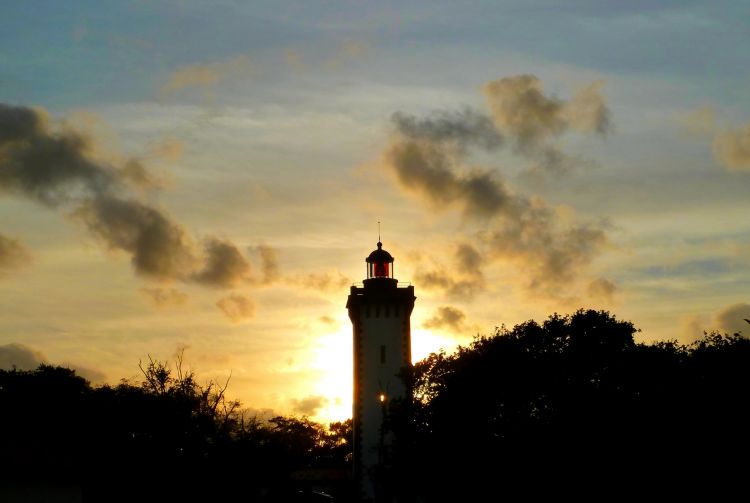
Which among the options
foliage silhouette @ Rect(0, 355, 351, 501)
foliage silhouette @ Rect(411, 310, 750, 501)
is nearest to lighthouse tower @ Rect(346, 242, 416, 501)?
foliage silhouette @ Rect(411, 310, 750, 501)

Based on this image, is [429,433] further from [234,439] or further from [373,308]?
[234,439]

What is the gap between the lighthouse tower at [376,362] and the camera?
6519 centimetres

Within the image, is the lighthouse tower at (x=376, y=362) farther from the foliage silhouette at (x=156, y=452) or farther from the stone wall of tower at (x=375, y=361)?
the foliage silhouette at (x=156, y=452)

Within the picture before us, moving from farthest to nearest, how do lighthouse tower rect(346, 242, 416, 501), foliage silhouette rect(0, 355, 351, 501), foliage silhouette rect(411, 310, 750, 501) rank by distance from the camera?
lighthouse tower rect(346, 242, 416, 501)
foliage silhouette rect(411, 310, 750, 501)
foliage silhouette rect(0, 355, 351, 501)

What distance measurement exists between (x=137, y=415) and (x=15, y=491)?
8.75 metres

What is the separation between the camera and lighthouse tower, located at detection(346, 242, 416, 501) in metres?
65.2

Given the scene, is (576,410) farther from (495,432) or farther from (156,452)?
(156,452)

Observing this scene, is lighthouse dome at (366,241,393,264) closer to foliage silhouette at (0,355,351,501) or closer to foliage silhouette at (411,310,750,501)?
foliage silhouette at (411,310,750,501)

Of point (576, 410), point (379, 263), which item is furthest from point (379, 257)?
point (576, 410)

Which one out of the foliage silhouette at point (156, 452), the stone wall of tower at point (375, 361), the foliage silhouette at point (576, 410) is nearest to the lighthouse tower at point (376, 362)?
the stone wall of tower at point (375, 361)

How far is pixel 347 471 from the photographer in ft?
276

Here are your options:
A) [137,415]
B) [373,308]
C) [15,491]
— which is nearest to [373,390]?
[373,308]

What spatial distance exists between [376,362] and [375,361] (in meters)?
0.12


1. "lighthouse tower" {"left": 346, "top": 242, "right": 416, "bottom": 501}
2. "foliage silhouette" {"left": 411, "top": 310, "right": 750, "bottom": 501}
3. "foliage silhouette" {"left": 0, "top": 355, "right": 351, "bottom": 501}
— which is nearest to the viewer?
"foliage silhouette" {"left": 0, "top": 355, "right": 351, "bottom": 501}
